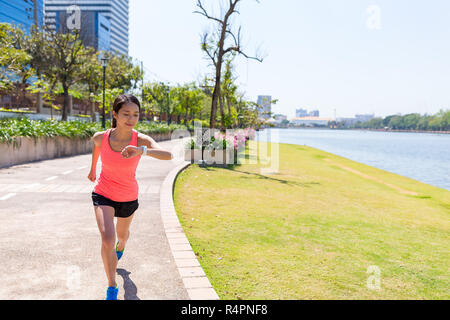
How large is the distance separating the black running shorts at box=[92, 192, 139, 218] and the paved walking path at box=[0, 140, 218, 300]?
Result: 781mm

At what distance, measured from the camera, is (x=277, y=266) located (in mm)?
4707

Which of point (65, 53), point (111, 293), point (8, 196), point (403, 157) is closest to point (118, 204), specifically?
point (111, 293)

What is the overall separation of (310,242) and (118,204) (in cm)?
356

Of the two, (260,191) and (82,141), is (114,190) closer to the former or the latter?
(260,191)

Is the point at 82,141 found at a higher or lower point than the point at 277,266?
higher

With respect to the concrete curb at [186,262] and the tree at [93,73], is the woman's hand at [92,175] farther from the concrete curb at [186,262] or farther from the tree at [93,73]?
the tree at [93,73]

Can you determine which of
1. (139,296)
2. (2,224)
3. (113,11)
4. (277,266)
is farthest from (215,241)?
(113,11)

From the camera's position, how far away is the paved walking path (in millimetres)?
3637

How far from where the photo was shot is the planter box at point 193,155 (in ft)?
55.1

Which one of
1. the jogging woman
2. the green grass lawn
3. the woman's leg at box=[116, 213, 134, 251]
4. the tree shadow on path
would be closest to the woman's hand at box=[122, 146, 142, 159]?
the jogging woman

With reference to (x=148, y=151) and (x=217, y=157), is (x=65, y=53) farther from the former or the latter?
(x=148, y=151)

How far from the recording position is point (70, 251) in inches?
186

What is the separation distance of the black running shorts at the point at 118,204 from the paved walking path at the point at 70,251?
2.56ft
